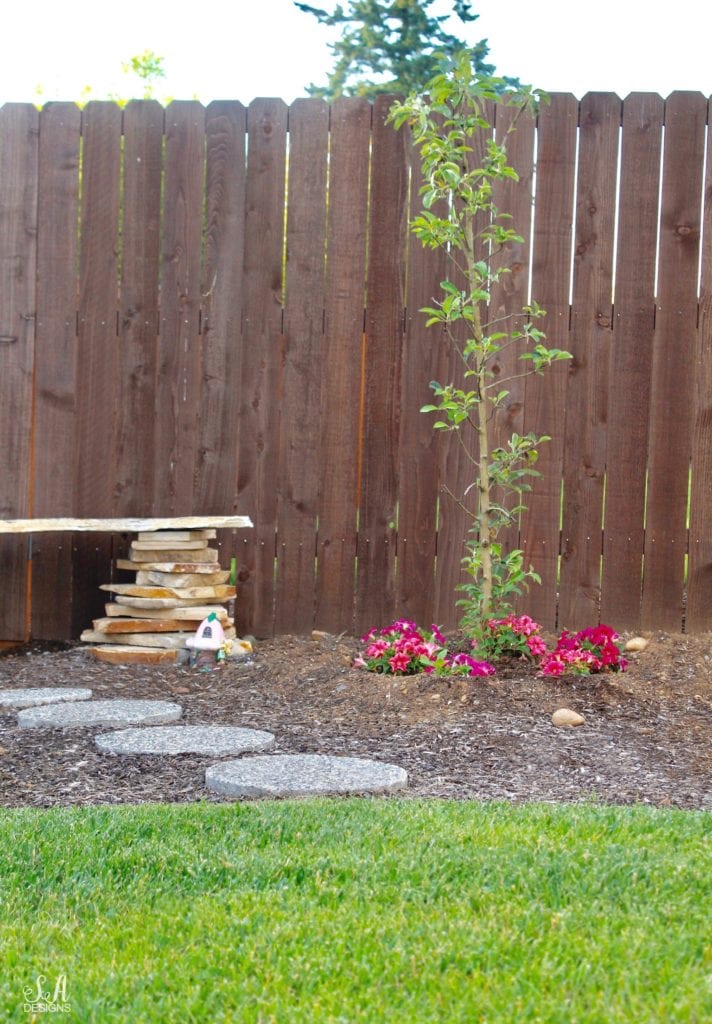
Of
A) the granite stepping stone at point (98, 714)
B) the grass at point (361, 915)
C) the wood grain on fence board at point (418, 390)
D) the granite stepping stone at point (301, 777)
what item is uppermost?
the wood grain on fence board at point (418, 390)

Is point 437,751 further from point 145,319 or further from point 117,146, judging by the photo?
point 117,146

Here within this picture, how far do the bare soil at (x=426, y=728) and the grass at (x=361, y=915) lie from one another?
0.53m

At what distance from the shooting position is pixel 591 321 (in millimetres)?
5637

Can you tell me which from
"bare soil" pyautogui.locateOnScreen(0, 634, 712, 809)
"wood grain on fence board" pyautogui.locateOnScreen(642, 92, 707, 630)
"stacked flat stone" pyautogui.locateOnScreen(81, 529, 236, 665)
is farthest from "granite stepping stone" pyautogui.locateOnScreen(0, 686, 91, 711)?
"wood grain on fence board" pyautogui.locateOnScreen(642, 92, 707, 630)

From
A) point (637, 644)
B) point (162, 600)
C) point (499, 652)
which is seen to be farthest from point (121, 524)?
point (637, 644)

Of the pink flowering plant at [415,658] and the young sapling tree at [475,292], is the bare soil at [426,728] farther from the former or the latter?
the young sapling tree at [475,292]

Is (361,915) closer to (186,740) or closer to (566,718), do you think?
(186,740)

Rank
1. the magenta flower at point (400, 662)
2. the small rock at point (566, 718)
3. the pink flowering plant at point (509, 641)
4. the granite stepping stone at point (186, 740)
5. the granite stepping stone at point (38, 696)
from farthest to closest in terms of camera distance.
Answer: the pink flowering plant at point (509, 641)
the magenta flower at point (400, 662)
the granite stepping stone at point (38, 696)
the small rock at point (566, 718)
the granite stepping stone at point (186, 740)

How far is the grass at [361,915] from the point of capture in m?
1.80

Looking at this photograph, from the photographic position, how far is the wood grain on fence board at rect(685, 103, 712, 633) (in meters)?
5.66

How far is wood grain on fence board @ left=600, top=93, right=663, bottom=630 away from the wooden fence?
0.04 feet

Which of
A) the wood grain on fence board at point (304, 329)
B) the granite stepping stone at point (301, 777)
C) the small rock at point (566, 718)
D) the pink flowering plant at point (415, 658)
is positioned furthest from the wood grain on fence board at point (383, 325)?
the granite stepping stone at point (301, 777)

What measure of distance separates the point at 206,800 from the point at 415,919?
123 cm

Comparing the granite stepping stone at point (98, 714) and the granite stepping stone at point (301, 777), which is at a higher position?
the granite stepping stone at point (301, 777)
